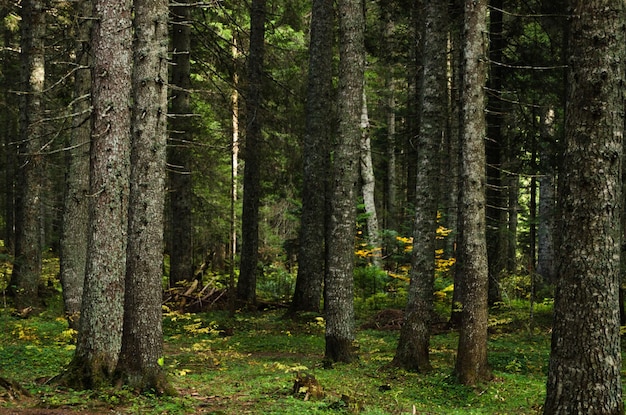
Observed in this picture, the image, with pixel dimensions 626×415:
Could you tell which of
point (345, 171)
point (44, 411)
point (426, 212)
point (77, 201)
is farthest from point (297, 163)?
point (44, 411)

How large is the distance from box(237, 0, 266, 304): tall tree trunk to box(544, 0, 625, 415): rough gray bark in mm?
12783

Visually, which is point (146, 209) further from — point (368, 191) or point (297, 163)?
point (368, 191)

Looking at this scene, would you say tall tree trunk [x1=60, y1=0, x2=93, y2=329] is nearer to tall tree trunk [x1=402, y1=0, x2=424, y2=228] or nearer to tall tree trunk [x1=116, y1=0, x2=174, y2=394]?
tall tree trunk [x1=116, y1=0, x2=174, y2=394]

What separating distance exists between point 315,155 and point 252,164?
2276 millimetres

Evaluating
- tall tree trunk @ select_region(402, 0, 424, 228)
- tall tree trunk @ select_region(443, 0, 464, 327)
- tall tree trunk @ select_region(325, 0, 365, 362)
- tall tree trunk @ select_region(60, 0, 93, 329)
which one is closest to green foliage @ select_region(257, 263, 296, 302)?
tall tree trunk @ select_region(402, 0, 424, 228)

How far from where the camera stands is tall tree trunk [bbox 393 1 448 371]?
10.5 metres

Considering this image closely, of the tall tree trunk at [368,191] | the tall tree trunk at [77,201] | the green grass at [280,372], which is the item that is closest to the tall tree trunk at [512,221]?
the tall tree trunk at [368,191]

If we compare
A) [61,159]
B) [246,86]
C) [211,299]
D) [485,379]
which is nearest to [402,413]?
[485,379]

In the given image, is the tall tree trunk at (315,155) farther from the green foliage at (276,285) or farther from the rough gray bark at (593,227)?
the rough gray bark at (593,227)

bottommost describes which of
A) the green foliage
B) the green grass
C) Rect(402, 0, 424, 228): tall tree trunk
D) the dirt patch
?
the green grass

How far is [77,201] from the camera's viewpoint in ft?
41.8

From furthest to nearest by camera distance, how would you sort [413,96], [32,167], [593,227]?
[413,96] → [32,167] → [593,227]

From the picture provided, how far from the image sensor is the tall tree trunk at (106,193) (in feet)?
25.5

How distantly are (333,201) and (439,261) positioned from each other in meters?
11.7
